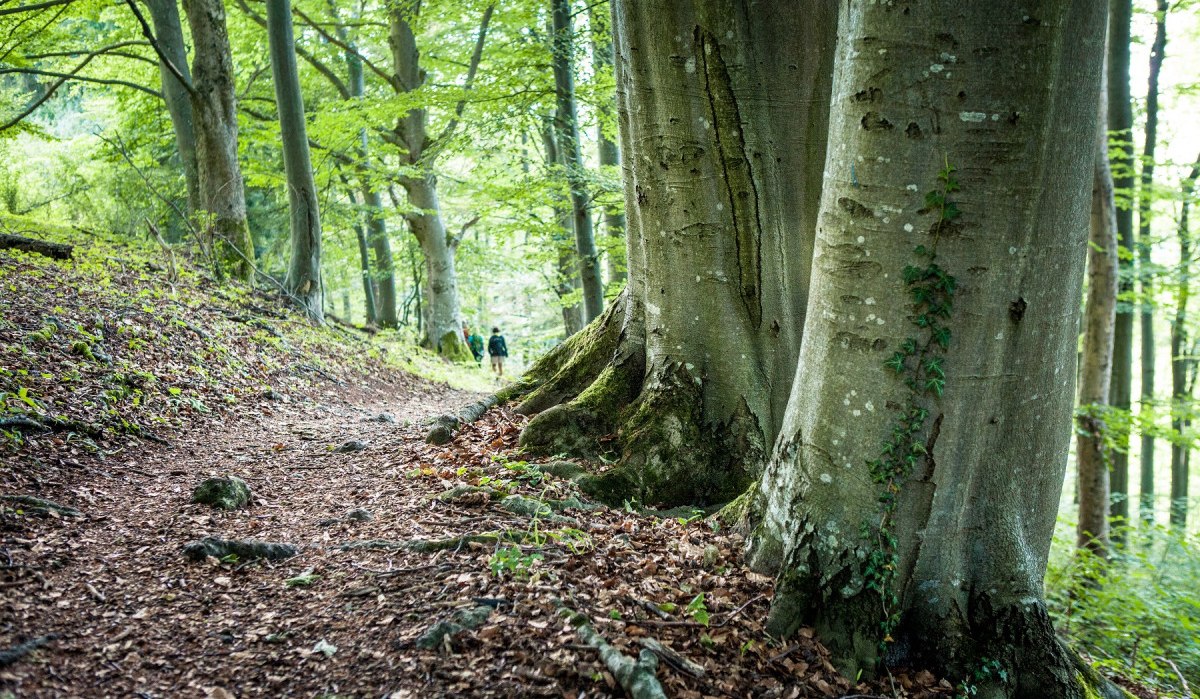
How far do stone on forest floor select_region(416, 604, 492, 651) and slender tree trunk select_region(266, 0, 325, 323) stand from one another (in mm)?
10025

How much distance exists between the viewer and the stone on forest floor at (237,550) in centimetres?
355

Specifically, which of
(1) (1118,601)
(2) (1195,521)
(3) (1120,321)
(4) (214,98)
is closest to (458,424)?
(1) (1118,601)

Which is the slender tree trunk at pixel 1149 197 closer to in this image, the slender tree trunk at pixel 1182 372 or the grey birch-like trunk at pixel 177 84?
the slender tree trunk at pixel 1182 372

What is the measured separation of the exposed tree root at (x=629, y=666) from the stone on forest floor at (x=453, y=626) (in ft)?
1.26

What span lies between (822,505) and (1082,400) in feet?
24.1

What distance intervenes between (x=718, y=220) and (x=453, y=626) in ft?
9.32

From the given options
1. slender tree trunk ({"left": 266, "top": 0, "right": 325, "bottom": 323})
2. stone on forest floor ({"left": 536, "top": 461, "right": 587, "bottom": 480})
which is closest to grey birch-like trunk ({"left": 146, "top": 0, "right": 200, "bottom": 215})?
slender tree trunk ({"left": 266, "top": 0, "right": 325, "bottom": 323})

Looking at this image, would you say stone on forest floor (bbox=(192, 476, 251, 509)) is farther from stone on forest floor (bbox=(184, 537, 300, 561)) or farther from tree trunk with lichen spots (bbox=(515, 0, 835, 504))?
tree trunk with lichen spots (bbox=(515, 0, 835, 504))

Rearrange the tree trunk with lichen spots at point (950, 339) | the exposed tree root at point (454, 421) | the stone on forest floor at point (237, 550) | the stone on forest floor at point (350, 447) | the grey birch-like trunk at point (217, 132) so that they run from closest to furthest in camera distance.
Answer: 1. the tree trunk with lichen spots at point (950, 339)
2. the stone on forest floor at point (237, 550)
3. the exposed tree root at point (454, 421)
4. the stone on forest floor at point (350, 447)
5. the grey birch-like trunk at point (217, 132)

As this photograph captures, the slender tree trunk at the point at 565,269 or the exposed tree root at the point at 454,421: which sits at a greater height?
the slender tree trunk at the point at 565,269

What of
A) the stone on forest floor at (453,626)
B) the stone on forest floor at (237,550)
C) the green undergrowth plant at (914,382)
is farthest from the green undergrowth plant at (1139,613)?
the stone on forest floor at (237,550)

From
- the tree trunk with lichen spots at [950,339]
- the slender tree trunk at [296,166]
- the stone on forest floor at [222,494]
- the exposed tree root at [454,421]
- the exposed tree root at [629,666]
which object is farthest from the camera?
the slender tree trunk at [296,166]

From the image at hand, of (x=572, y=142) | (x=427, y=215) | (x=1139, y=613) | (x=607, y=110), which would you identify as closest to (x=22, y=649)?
(x=1139, y=613)

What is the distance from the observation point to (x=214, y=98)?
37.4 ft
